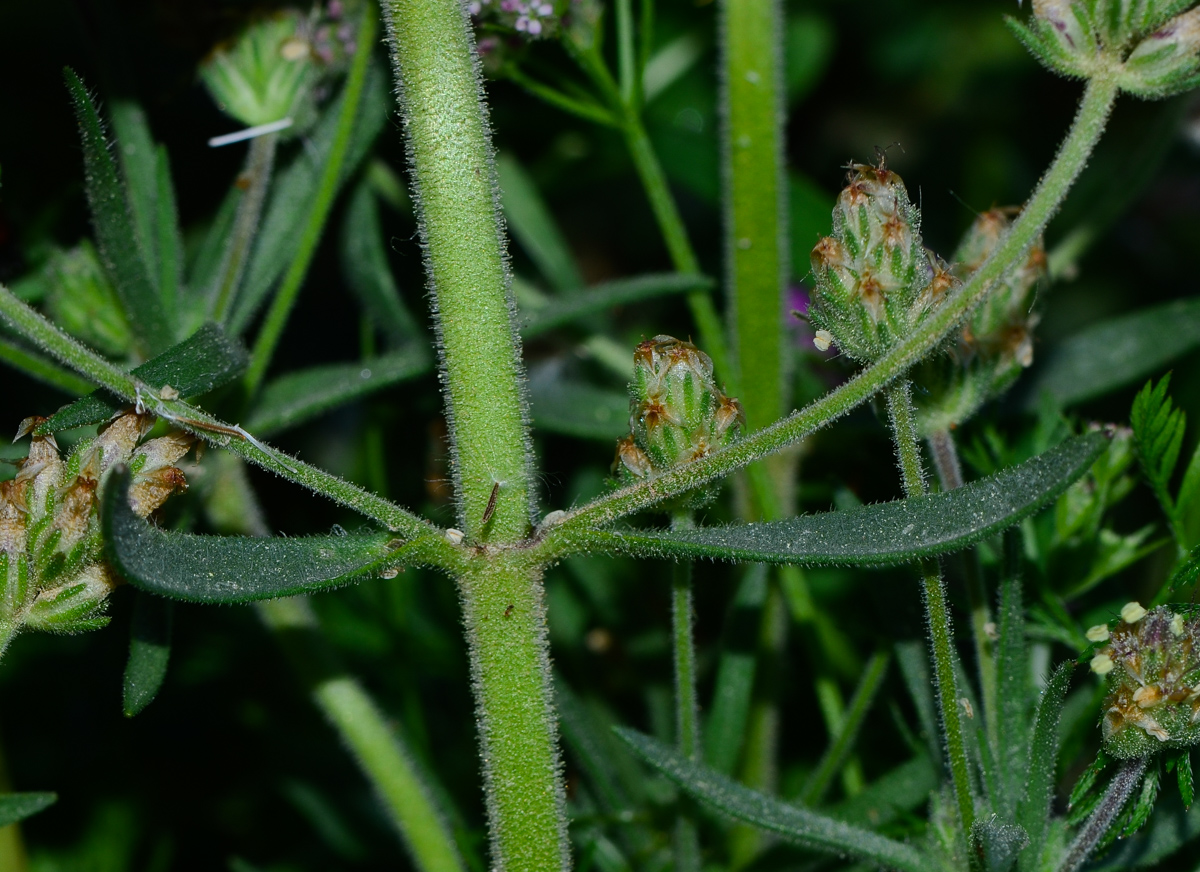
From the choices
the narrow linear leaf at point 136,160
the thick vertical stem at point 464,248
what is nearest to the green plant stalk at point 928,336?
the thick vertical stem at point 464,248

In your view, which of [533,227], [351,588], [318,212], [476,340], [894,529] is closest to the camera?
[894,529]

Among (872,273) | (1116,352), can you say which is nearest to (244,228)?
(872,273)

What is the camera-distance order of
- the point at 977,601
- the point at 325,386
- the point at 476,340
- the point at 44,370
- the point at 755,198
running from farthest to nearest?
the point at 755,198 < the point at 325,386 < the point at 44,370 < the point at 977,601 < the point at 476,340

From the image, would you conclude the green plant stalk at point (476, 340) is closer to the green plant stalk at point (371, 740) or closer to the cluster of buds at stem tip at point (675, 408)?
the cluster of buds at stem tip at point (675, 408)

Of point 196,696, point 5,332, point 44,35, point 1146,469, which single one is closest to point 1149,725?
point 1146,469

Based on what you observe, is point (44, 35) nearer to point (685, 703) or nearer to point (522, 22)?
point (522, 22)

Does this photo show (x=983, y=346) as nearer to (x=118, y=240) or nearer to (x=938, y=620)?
(x=938, y=620)

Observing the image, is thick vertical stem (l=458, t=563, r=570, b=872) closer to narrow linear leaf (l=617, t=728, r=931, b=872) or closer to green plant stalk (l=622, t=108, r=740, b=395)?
narrow linear leaf (l=617, t=728, r=931, b=872)
